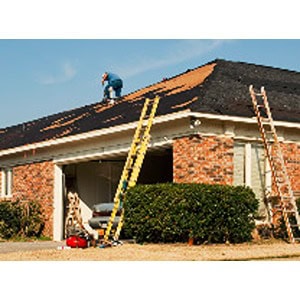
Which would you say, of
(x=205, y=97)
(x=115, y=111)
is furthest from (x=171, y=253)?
(x=115, y=111)

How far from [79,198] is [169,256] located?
37.6ft

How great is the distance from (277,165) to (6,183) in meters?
11.9

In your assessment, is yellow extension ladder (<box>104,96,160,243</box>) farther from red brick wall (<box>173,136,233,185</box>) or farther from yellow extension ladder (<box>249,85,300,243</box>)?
yellow extension ladder (<box>249,85,300,243</box>)

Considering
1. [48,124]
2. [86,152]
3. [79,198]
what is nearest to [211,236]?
[86,152]

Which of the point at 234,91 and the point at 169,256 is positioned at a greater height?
the point at 234,91

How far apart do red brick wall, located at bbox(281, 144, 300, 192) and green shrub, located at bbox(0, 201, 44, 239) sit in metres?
9.14

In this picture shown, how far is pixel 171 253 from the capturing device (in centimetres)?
1350

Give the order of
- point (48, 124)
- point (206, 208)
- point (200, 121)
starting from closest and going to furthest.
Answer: point (206, 208)
point (200, 121)
point (48, 124)

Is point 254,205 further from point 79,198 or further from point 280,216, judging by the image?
point 79,198

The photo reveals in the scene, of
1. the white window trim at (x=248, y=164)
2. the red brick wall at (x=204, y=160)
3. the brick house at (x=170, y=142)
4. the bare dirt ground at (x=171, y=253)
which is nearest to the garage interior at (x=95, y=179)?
the brick house at (x=170, y=142)

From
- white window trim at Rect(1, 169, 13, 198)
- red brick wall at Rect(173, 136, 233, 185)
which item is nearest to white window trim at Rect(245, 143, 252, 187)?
red brick wall at Rect(173, 136, 233, 185)

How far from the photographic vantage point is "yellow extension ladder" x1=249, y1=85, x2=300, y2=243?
16906mm

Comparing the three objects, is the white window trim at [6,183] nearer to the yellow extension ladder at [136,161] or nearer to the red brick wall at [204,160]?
the yellow extension ladder at [136,161]

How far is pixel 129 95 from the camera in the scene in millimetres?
25281
